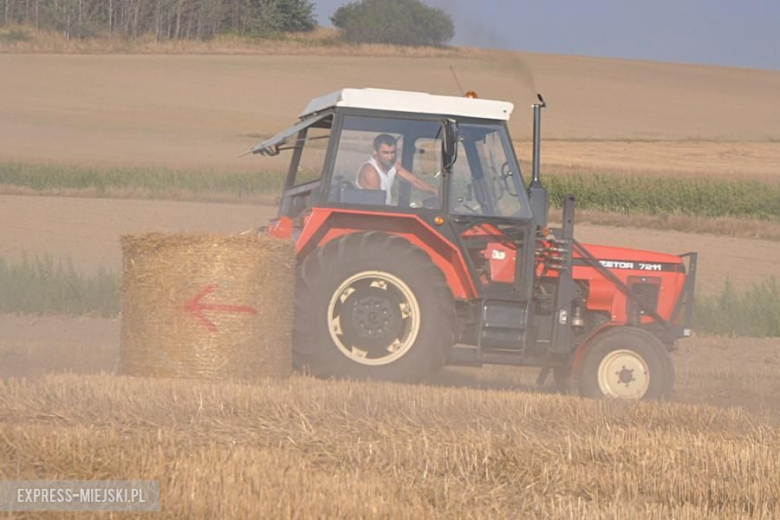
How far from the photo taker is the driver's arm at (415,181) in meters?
7.88

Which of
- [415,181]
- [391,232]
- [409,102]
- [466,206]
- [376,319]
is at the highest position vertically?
[409,102]

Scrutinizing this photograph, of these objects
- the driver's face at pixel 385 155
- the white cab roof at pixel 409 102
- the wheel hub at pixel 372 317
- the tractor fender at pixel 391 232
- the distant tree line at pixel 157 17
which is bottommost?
the wheel hub at pixel 372 317

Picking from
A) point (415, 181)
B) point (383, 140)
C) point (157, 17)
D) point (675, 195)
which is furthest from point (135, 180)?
point (415, 181)

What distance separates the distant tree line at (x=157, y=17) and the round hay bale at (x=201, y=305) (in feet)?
106

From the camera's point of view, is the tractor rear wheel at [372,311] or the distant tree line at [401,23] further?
the distant tree line at [401,23]

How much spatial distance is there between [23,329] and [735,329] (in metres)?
7.64

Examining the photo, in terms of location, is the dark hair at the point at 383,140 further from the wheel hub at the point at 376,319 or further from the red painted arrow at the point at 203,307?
the red painted arrow at the point at 203,307

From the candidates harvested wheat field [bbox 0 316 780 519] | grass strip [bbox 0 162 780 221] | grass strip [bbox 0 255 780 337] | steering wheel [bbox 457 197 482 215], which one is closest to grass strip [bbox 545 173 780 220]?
grass strip [bbox 0 162 780 221]

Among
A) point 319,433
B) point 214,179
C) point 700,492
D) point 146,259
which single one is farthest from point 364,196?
point 214,179

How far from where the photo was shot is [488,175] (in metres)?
8.08

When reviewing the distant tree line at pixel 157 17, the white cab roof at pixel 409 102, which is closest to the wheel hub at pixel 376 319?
the white cab roof at pixel 409 102

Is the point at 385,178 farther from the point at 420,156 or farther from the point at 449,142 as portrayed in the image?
the point at 449,142

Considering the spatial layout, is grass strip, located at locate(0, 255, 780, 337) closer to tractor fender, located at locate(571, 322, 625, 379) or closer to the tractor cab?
tractor fender, located at locate(571, 322, 625, 379)

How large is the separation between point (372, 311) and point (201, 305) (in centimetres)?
120
